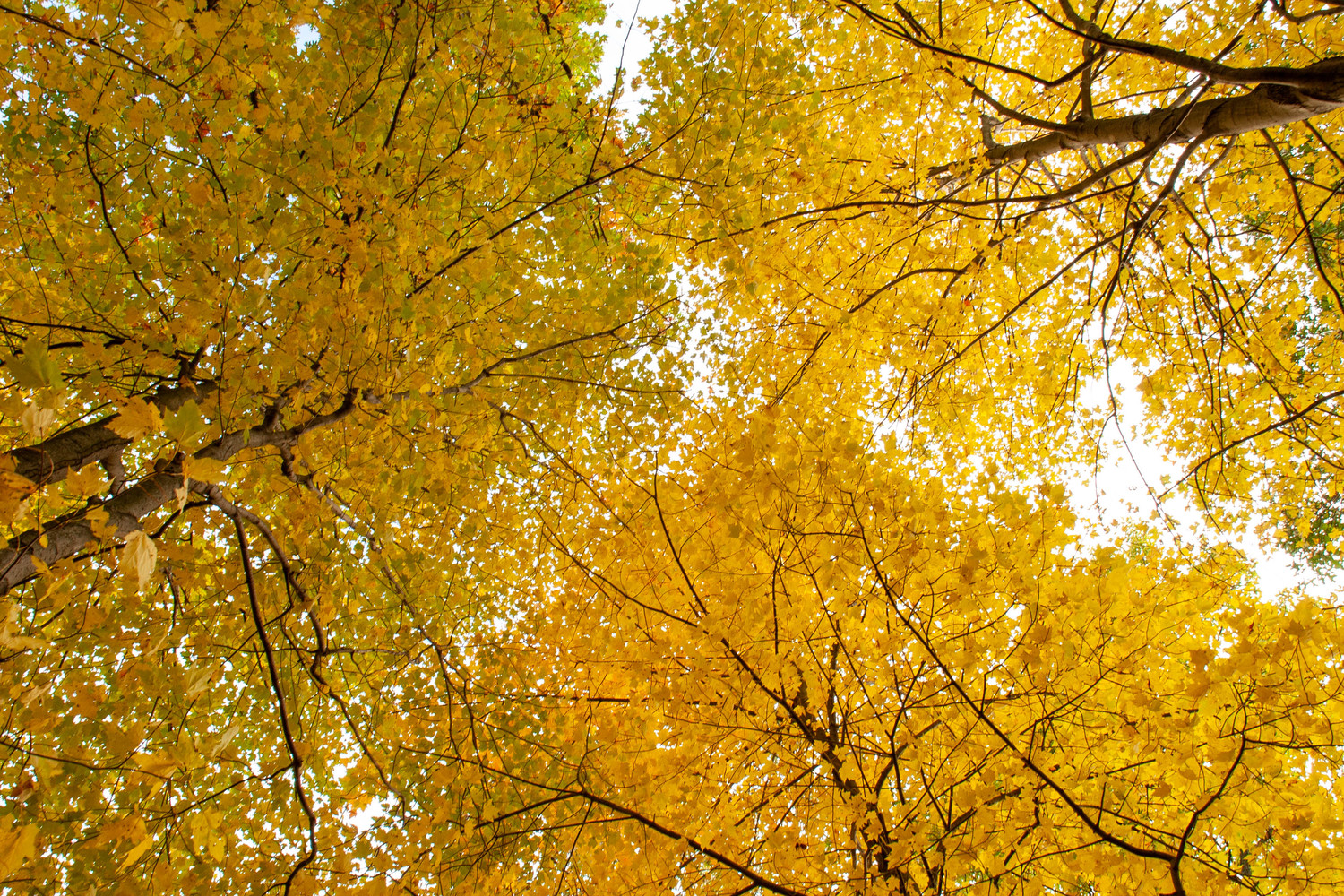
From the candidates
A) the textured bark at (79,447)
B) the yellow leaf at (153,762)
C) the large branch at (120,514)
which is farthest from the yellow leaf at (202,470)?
the textured bark at (79,447)

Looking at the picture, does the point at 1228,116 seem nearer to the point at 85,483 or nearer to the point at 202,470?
the point at 202,470

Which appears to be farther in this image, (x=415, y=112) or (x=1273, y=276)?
(x=1273, y=276)

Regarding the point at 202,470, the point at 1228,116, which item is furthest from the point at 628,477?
the point at 1228,116

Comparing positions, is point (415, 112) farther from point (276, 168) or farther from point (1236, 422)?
point (1236, 422)

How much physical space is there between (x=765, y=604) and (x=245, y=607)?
2504 millimetres

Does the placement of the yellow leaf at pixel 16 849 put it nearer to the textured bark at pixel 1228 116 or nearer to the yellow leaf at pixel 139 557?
the yellow leaf at pixel 139 557

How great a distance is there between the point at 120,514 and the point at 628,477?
6.69 feet

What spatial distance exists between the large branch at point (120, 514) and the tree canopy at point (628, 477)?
0.03m

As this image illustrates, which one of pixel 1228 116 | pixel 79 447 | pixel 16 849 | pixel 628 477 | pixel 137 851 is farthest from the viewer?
pixel 628 477

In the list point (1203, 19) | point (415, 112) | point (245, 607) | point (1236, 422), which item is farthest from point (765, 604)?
point (1203, 19)

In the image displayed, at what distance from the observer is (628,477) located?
306 cm

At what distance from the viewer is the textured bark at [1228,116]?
71.5 inches

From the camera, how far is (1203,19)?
3.38 meters

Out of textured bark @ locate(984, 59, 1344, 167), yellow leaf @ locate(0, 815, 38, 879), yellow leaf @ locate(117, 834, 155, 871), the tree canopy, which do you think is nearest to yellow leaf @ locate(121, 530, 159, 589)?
the tree canopy
